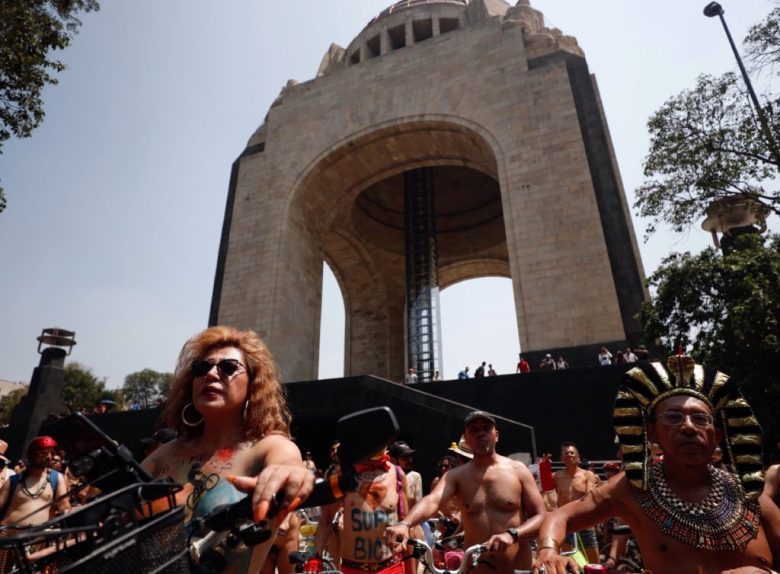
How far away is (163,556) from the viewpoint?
93cm

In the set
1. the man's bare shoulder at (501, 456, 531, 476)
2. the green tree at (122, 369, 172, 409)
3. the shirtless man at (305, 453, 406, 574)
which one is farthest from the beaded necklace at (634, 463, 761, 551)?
the green tree at (122, 369, 172, 409)

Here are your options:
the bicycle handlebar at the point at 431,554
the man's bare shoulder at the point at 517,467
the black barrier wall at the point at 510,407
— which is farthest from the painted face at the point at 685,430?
the black barrier wall at the point at 510,407

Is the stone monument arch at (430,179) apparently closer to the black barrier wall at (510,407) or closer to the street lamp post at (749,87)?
the black barrier wall at (510,407)

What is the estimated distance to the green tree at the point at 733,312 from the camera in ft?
34.3

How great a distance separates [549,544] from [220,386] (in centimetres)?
138

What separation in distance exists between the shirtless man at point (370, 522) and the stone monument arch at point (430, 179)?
1005 cm

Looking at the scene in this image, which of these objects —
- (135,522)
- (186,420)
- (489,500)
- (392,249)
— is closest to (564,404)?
(489,500)

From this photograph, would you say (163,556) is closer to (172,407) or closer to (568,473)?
(172,407)

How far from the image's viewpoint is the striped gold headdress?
209 cm

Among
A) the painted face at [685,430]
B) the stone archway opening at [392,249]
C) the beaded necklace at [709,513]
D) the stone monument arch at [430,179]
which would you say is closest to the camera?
the beaded necklace at [709,513]

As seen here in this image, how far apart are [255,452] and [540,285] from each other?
13136 millimetres

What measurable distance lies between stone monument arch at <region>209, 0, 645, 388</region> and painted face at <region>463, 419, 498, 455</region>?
10.1 m

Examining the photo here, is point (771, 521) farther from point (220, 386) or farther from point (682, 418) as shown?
point (220, 386)

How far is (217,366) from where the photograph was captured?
184 centimetres
